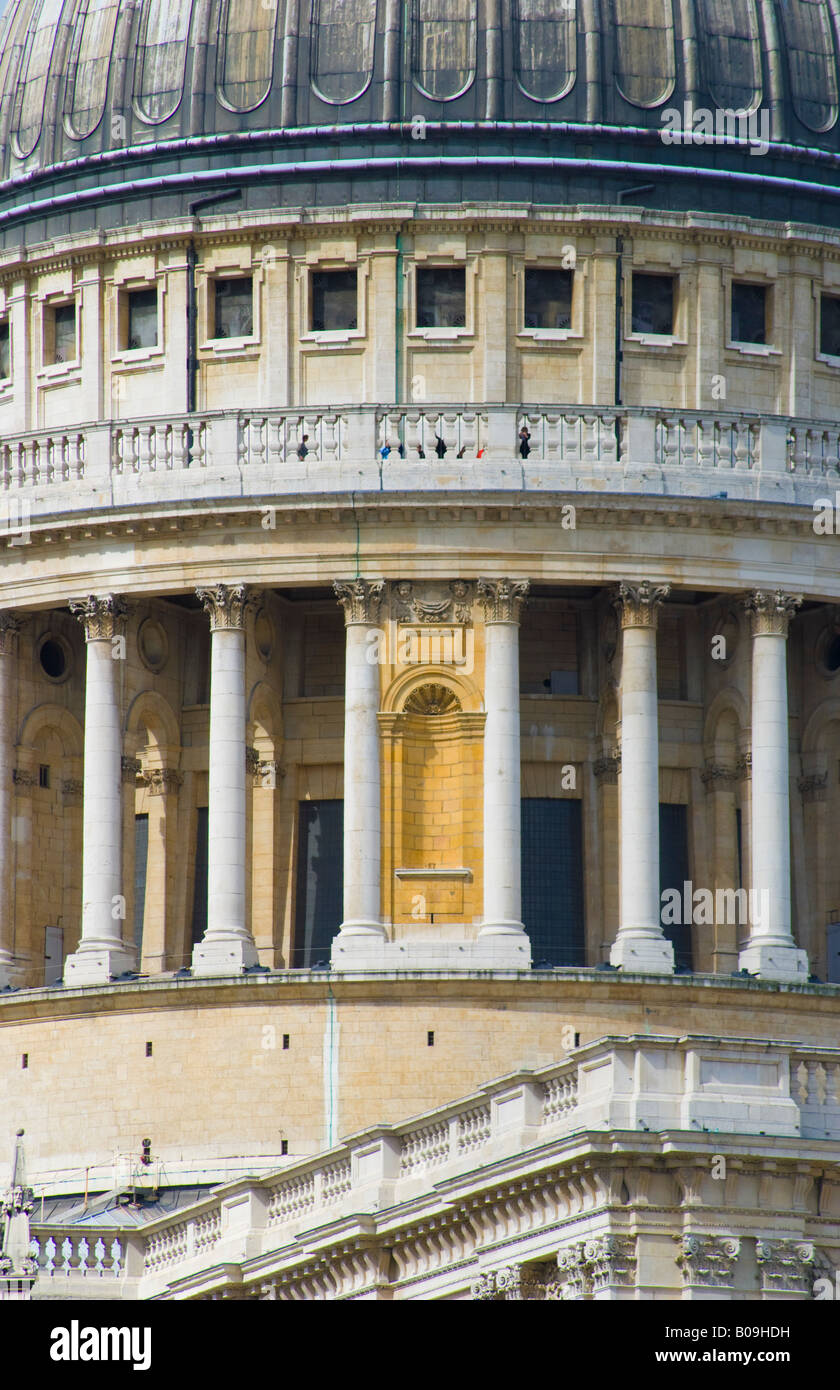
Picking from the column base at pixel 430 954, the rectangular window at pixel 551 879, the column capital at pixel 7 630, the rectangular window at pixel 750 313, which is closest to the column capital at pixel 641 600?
the rectangular window at pixel 551 879

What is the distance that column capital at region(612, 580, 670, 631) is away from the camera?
73.1 metres

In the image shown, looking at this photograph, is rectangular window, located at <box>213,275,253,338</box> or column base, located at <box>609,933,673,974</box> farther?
rectangular window, located at <box>213,275,253,338</box>

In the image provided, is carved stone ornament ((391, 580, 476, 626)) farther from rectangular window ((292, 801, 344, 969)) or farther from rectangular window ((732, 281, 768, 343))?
rectangular window ((732, 281, 768, 343))

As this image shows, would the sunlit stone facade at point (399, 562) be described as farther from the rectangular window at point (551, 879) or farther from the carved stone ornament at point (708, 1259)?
the carved stone ornament at point (708, 1259)

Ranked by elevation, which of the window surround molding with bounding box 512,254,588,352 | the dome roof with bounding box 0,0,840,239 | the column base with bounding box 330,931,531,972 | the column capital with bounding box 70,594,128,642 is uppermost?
the dome roof with bounding box 0,0,840,239

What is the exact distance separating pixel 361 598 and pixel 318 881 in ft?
19.6

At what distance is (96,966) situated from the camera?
7225 centimetres

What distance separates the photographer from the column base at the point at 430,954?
230ft

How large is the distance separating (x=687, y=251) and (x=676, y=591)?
740cm

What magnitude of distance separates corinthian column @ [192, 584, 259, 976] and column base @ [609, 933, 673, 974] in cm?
677

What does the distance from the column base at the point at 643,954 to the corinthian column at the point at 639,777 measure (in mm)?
18

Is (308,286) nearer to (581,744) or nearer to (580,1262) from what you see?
(581,744)

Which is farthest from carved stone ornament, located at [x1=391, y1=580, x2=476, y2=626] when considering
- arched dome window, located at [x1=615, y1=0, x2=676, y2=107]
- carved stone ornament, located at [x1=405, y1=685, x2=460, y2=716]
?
arched dome window, located at [x1=615, y1=0, x2=676, y2=107]
